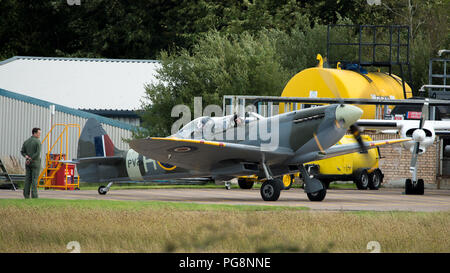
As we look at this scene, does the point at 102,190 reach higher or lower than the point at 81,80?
lower

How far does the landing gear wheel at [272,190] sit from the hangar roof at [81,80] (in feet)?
62.4

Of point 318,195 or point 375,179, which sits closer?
point 318,195

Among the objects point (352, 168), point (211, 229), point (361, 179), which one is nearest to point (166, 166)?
point (352, 168)

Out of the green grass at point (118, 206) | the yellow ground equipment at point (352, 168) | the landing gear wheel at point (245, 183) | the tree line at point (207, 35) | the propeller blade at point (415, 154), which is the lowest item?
the landing gear wheel at point (245, 183)

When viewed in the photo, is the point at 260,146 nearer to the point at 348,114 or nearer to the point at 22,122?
the point at 348,114

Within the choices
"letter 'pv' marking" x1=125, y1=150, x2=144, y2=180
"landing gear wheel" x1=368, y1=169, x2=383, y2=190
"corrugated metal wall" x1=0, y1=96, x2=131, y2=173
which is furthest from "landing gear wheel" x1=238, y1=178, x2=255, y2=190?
"corrugated metal wall" x1=0, y1=96, x2=131, y2=173

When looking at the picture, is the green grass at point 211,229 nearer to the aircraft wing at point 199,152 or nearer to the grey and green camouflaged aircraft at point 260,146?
the aircraft wing at point 199,152

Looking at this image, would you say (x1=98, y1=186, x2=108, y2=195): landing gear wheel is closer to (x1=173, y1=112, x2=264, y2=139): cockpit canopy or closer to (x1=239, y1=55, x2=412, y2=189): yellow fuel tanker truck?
(x1=173, y1=112, x2=264, y2=139): cockpit canopy

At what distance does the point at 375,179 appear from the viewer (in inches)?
1128

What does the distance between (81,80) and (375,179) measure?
59.1 ft

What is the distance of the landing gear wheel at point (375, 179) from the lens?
93.6ft

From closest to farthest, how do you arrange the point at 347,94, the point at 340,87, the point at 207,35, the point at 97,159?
the point at 97,159 → the point at 347,94 → the point at 340,87 → the point at 207,35

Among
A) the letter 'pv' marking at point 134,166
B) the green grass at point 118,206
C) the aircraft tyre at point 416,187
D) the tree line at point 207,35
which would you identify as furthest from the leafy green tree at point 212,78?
the green grass at point 118,206
